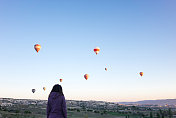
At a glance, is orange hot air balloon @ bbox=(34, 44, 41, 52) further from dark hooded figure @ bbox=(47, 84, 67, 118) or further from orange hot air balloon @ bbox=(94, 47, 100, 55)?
dark hooded figure @ bbox=(47, 84, 67, 118)

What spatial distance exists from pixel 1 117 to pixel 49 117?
33859 mm

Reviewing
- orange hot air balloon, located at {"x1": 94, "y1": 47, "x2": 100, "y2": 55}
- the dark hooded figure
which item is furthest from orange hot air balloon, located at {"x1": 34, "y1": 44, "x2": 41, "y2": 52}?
the dark hooded figure

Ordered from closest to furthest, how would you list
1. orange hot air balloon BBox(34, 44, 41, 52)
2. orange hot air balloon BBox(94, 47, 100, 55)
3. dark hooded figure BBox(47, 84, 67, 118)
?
dark hooded figure BBox(47, 84, 67, 118)
orange hot air balloon BBox(34, 44, 41, 52)
orange hot air balloon BBox(94, 47, 100, 55)

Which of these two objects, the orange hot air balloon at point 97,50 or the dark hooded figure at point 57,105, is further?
the orange hot air balloon at point 97,50

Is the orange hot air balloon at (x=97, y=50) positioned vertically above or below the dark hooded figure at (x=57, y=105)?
above

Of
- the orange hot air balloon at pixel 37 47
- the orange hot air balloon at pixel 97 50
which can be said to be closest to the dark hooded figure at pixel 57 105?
the orange hot air balloon at pixel 37 47

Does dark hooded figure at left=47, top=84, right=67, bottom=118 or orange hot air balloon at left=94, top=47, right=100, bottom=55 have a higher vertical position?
orange hot air balloon at left=94, top=47, right=100, bottom=55

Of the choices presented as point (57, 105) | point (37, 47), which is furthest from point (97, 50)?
point (57, 105)

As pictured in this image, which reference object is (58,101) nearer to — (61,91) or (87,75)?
(61,91)

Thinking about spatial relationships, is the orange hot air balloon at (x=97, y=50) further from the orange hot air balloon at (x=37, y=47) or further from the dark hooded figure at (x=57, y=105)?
the dark hooded figure at (x=57, y=105)

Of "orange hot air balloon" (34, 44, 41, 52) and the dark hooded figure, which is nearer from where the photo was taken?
the dark hooded figure

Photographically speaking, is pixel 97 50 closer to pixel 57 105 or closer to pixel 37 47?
pixel 37 47

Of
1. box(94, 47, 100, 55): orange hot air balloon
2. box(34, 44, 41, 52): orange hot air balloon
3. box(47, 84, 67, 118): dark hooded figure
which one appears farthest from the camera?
box(94, 47, 100, 55): orange hot air balloon

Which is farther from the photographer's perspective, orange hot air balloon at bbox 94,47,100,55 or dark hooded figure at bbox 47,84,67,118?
orange hot air balloon at bbox 94,47,100,55
